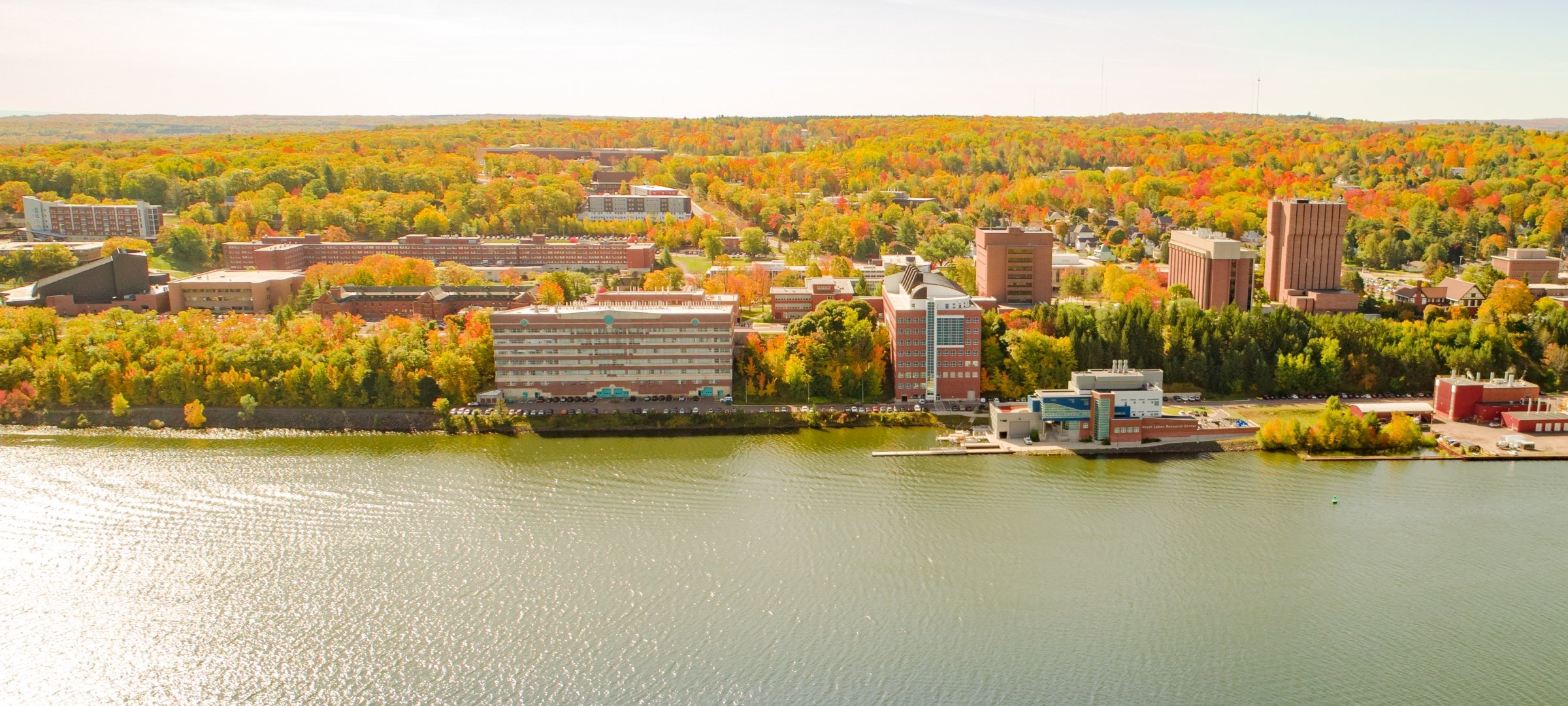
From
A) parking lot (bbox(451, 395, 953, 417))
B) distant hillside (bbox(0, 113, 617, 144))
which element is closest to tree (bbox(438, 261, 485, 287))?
parking lot (bbox(451, 395, 953, 417))

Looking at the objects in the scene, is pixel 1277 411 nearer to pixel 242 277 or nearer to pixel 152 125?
pixel 242 277

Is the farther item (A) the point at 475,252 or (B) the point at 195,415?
(A) the point at 475,252

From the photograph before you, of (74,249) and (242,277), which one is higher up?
(74,249)

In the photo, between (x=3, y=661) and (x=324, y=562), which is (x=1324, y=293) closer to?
(x=324, y=562)

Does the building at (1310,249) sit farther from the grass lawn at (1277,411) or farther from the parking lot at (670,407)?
the parking lot at (670,407)

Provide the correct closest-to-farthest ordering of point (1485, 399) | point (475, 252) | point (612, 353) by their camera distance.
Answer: point (1485, 399) → point (612, 353) → point (475, 252)

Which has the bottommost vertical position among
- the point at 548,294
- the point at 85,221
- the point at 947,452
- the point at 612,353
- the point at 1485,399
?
the point at 947,452

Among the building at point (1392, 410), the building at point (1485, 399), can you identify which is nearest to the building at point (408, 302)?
the building at point (1392, 410)

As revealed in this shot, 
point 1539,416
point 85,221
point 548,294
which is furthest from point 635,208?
point 1539,416
